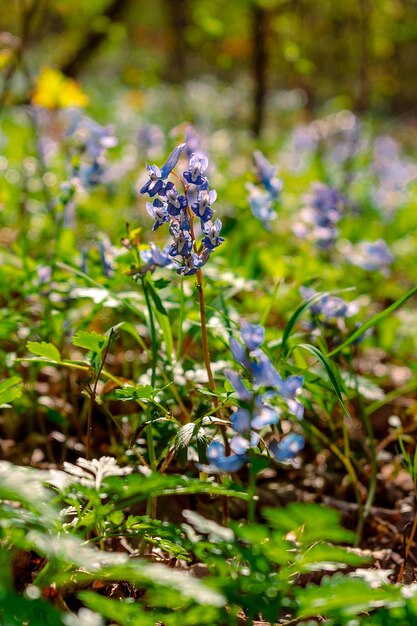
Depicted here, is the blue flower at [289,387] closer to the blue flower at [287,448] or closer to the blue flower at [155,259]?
the blue flower at [287,448]

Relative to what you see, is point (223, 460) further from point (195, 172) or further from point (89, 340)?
point (195, 172)

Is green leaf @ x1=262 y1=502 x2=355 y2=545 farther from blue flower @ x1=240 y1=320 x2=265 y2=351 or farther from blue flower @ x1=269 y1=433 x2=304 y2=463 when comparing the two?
blue flower @ x1=240 y1=320 x2=265 y2=351

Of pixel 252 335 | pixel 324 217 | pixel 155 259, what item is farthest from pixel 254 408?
pixel 324 217

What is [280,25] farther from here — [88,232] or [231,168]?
[88,232]

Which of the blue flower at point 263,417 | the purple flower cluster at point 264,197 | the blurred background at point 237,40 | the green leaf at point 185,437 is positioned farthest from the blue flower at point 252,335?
the blurred background at point 237,40

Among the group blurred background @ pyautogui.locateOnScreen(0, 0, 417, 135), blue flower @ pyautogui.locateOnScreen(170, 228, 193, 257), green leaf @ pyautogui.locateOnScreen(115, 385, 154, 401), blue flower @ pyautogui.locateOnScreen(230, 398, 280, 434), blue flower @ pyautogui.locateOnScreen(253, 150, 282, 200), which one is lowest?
green leaf @ pyautogui.locateOnScreen(115, 385, 154, 401)

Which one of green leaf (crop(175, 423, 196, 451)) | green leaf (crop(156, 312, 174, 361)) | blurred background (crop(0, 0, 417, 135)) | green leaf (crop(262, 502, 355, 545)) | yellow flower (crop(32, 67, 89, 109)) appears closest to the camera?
green leaf (crop(262, 502, 355, 545))

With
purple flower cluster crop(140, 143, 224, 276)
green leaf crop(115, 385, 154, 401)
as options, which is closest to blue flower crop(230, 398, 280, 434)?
green leaf crop(115, 385, 154, 401)
